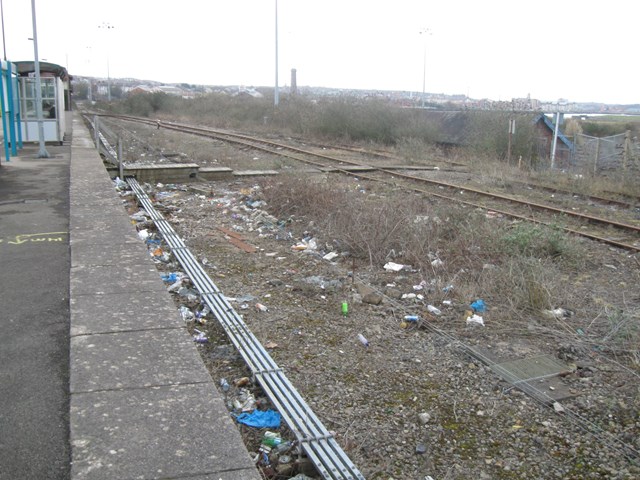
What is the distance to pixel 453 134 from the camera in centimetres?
2986

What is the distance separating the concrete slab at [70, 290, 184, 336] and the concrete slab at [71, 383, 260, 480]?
106 cm

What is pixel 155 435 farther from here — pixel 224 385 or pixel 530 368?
pixel 530 368

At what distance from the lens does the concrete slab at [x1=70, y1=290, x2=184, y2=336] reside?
180 inches

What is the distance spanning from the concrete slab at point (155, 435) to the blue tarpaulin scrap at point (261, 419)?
44 cm

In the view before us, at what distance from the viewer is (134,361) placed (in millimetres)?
3994

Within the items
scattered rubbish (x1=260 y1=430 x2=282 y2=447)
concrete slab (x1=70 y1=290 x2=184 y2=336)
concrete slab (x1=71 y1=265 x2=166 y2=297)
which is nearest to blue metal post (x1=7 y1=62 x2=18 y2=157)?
concrete slab (x1=71 y1=265 x2=166 y2=297)

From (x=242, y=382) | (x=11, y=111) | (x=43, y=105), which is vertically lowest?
(x=242, y=382)

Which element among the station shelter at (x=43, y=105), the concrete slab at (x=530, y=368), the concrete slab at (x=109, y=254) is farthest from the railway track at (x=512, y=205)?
the station shelter at (x=43, y=105)

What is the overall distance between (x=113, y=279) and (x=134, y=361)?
75.4 inches

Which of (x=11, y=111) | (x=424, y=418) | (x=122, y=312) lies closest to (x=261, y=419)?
(x=424, y=418)

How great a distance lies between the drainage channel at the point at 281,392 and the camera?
3.45 metres

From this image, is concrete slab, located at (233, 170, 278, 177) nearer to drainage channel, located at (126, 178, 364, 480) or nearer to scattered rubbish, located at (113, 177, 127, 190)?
scattered rubbish, located at (113, 177, 127, 190)

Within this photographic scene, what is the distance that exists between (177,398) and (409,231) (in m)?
5.73

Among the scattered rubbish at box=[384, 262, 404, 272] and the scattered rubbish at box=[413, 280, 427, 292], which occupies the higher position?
the scattered rubbish at box=[384, 262, 404, 272]
